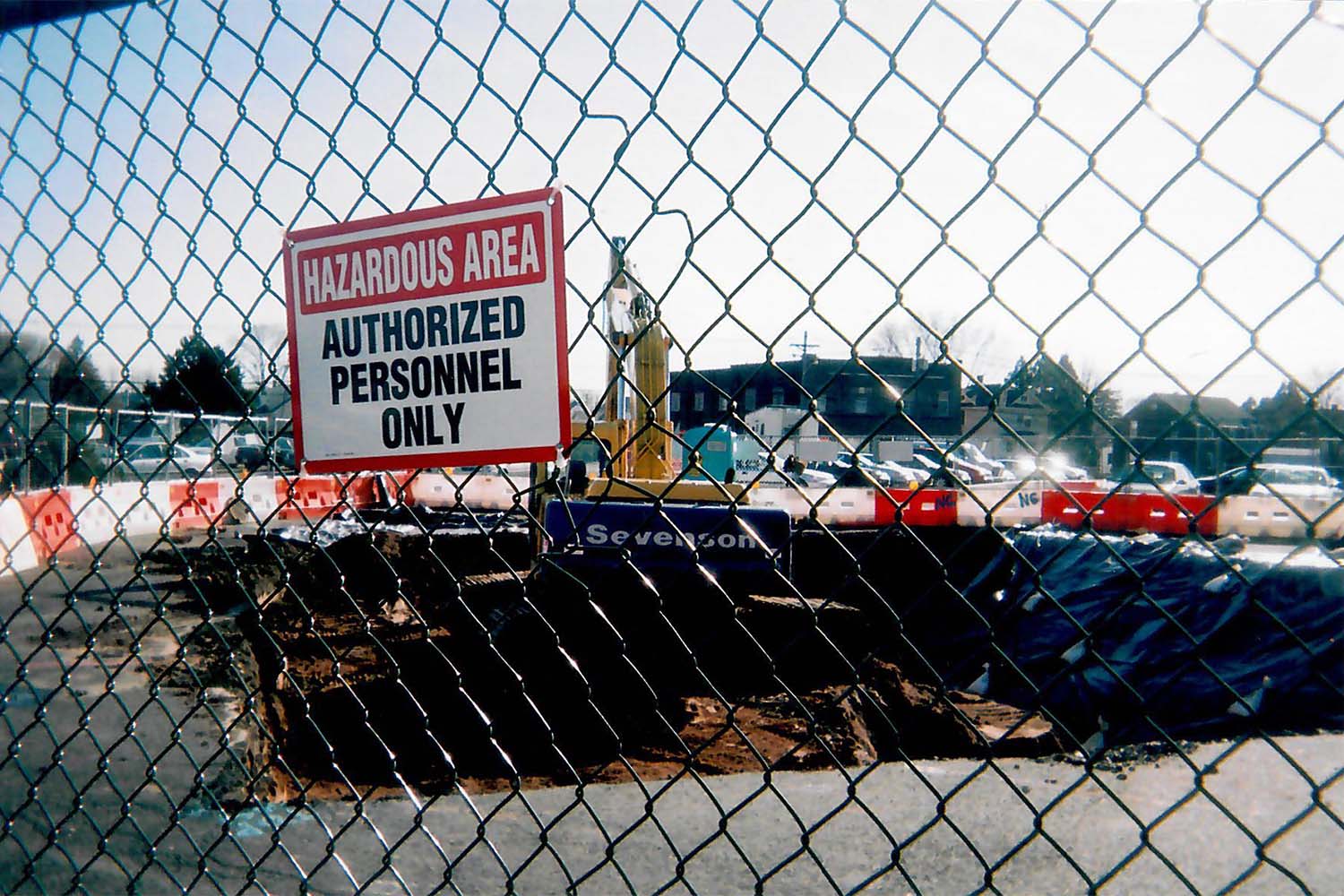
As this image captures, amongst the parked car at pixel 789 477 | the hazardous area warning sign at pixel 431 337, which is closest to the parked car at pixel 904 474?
→ the parked car at pixel 789 477

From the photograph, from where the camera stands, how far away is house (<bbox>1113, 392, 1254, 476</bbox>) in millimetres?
1201

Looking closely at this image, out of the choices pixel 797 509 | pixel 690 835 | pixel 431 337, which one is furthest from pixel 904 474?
pixel 431 337

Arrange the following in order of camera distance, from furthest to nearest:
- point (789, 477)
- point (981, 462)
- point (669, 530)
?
point (981, 462) < point (669, 530) < point (789, 477)

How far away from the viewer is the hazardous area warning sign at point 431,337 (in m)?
1.65

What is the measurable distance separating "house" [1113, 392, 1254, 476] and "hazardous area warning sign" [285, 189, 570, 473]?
99 cm

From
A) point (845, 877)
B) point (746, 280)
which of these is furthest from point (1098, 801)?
point (746, 280)

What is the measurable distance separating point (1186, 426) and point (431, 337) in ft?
4.42

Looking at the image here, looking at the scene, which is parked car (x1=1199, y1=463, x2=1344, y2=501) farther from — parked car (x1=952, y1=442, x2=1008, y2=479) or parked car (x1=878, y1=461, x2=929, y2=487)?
parked car (x1=878, y1=461, x2=929, y2=487)

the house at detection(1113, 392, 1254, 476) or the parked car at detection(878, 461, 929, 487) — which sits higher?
the house at detection(1113, 392, 1254, 476)

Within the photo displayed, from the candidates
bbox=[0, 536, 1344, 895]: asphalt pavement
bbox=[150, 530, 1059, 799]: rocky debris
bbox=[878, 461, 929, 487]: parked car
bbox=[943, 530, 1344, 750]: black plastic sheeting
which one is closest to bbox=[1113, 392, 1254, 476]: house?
bbox=[0, 536, 1344, 895]: asphalt pavement

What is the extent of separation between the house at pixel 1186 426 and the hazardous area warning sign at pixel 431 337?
3.24ft

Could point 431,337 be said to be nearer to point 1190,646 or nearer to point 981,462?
point 1190,646

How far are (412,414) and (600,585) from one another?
5878 millimetres

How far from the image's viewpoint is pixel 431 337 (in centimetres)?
175
